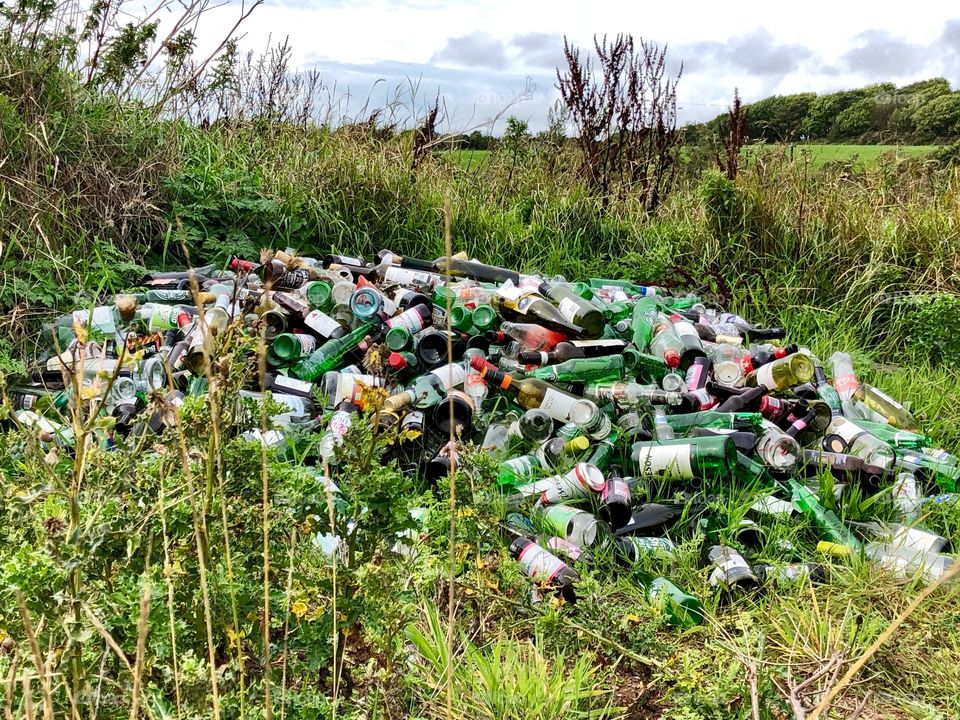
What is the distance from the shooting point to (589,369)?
334 cm

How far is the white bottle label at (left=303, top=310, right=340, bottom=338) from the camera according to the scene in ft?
11.5

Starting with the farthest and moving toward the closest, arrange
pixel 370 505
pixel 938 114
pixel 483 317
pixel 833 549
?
pixel 938 114
pixel 483 317
pixel 833 549
pixel 370 505

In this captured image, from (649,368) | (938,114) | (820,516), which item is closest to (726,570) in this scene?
(820,516)

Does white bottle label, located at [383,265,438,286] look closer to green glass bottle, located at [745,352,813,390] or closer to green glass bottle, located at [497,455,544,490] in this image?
green glass bottle, located at [497,455,544,490]

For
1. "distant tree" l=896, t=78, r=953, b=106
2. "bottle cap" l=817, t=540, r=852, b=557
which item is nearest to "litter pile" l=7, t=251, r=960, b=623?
"bottle cap" l=817, t=540, r=852, b=557

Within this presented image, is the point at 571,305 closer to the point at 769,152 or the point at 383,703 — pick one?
the point at 383,703

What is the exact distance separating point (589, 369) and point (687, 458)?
0.70 metres

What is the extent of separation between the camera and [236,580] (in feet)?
4.33

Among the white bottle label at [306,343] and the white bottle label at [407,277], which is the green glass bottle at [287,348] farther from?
the white bottle label at [407,277]

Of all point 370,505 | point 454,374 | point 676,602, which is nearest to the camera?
point 370,505

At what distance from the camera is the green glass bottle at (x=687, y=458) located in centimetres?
279

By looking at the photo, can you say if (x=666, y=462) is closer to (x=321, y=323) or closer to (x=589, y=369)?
(x=589, y=369)

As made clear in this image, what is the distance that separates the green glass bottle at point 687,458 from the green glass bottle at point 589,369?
520 mm

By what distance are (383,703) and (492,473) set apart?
2.02ft
